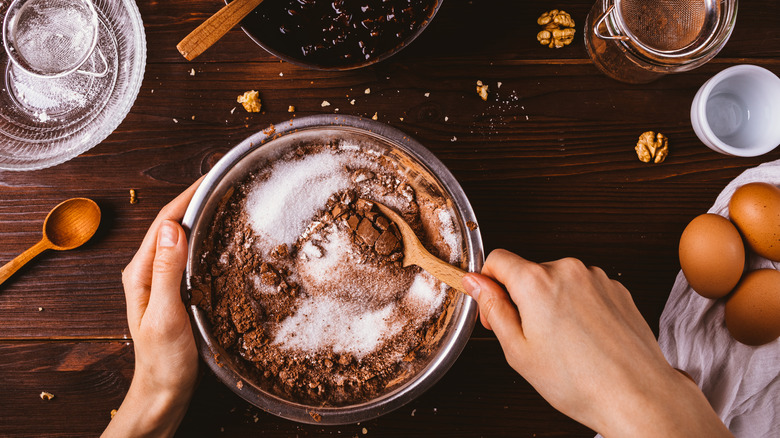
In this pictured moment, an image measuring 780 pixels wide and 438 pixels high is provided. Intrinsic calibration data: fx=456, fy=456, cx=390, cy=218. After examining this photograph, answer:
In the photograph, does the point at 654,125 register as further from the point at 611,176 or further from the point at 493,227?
the point at 493,227

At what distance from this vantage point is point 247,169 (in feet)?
3.47

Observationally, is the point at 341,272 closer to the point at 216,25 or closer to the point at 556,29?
the point at 216,25

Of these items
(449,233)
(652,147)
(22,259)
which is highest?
(652,147)

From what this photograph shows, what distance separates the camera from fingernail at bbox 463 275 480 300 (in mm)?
894

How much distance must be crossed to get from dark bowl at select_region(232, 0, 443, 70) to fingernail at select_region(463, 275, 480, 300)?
0.54 meters

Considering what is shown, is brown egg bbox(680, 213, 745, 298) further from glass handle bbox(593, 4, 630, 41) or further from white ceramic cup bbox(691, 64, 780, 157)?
glass handle bbox(593, 4, 630, 41)

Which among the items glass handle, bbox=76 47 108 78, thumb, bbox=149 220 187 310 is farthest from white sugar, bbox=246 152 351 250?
glass handle, bbox=76 47 108 78

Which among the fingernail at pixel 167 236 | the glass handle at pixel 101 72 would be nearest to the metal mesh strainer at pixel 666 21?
the fingernail at pixel 167 236

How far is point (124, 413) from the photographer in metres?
1.13

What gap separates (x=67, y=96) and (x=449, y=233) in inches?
40.9

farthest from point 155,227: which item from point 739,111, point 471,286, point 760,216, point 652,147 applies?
point 739,111

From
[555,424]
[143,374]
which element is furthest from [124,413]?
[555,424]

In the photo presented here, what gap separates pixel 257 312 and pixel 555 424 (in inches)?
33.0

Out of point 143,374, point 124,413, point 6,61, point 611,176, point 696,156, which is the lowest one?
point 124,413
